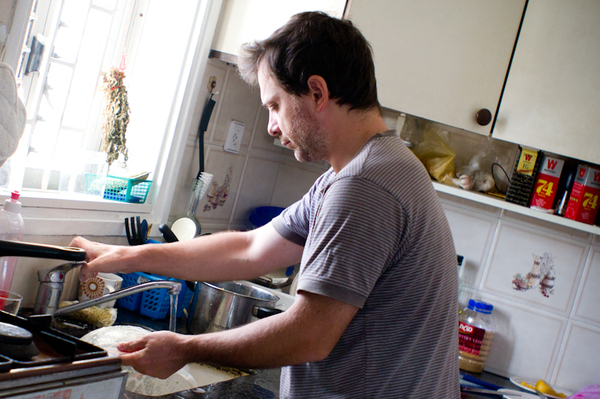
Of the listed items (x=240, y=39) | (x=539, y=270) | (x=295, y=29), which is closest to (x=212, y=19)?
(x=240, y=39)

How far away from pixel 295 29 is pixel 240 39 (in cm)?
68

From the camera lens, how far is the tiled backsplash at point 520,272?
1.82 metres

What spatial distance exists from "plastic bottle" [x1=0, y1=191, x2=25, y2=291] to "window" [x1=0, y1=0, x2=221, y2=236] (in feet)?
0.64

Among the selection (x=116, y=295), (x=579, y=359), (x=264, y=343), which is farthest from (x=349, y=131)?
(x=579, y=359)

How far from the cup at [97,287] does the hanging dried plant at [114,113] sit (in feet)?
1.38

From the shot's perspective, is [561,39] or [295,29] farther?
[561,39]

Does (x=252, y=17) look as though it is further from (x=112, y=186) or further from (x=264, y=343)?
(x=264, y=343)

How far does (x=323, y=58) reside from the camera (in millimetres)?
971

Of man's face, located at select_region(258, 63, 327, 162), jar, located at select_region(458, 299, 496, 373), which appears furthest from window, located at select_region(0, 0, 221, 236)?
jar, located at select_region(458, 299, 496, 373)

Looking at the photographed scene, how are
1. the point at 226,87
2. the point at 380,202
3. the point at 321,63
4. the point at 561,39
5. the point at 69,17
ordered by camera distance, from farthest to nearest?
the point at 226,87 < the point at 561,39 < the point at 69,17 < the point at 321,63 < the point at 380,202

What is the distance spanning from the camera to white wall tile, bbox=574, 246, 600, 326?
1815mm

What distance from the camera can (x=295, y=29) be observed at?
100 cm

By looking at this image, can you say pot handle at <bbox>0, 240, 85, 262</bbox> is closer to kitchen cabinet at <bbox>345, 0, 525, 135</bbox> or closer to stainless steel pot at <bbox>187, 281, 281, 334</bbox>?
stainless steel pot at <bbox>187, 281, 281, 334</bbox>

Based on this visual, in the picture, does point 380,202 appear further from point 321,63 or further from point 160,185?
point 160,185
